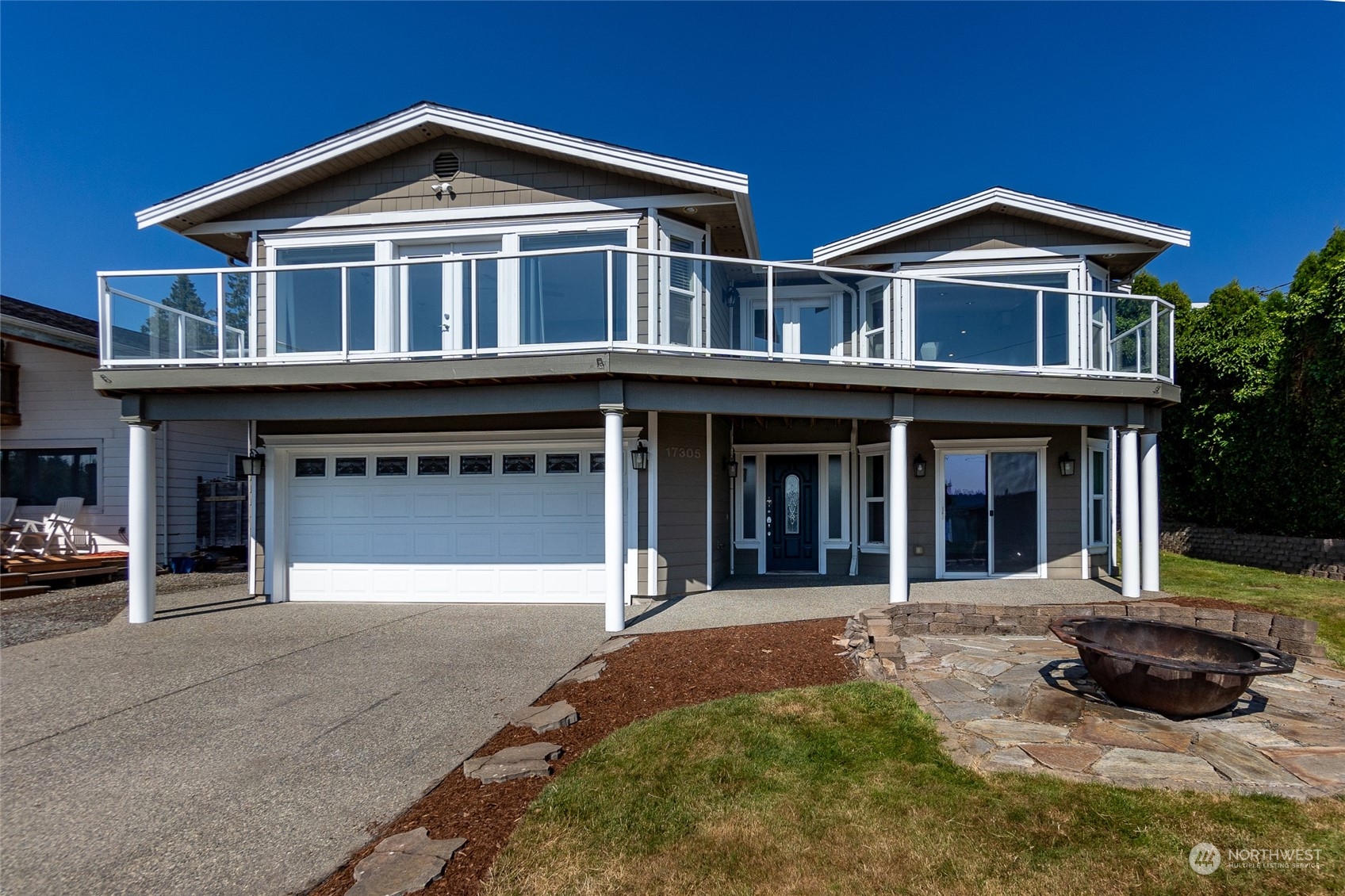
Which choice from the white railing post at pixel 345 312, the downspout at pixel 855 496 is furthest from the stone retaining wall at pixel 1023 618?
the white railing post at pixel 345 312

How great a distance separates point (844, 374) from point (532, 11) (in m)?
9.63

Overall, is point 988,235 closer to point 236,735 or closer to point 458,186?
point 458,186

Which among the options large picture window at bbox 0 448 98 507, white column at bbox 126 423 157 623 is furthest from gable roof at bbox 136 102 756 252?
large picture window at bbox 0 448 98 507

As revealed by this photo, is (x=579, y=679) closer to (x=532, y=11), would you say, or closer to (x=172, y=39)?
(x=532, y=11)

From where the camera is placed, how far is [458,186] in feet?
32.9

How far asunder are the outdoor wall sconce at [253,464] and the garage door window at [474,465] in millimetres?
2864

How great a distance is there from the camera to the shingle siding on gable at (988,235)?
11.1m

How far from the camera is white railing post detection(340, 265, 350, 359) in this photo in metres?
8.42

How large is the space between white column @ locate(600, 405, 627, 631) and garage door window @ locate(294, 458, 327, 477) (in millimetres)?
5105

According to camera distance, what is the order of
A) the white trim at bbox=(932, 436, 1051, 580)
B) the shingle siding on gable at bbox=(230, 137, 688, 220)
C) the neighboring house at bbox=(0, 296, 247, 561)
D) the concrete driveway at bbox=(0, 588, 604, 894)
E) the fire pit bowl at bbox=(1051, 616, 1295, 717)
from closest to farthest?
the concrete driveway at bbox=(0, 588, 604, 894)
the fire pit bowl at bbox=(1051, 616, 1295, 717)
the shingle siding on gable at bbox=(230, 137, 688, 220)
the white trim at bbox=(932, 436, 1051, 580)
the neighboring house at bbox=(0, 296, 247, 561)

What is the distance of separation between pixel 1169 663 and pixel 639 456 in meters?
6.18

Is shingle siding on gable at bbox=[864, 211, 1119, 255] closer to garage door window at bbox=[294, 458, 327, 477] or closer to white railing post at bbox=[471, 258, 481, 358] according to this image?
white railing post at bbox=[471, 258, 481, 358]

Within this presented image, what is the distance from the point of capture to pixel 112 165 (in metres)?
22.1

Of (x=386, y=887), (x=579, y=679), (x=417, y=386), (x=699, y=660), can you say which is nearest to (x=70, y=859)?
(x=386, y=887)
